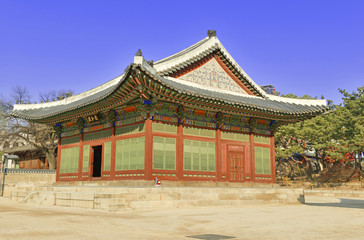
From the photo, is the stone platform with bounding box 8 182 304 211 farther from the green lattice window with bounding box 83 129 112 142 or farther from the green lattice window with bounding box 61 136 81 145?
the green lattice window with bounding box 61 136 81 145

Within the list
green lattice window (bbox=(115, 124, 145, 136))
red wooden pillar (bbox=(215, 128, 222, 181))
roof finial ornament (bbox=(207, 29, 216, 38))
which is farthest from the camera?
roof finial ornament (bbox=(207, 29, 216, 38))

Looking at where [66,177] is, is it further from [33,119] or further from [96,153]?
[33,119]

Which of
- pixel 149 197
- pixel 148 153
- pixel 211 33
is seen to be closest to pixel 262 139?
pixel 211 33

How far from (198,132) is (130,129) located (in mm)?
3840

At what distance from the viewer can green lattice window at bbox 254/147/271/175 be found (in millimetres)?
21627

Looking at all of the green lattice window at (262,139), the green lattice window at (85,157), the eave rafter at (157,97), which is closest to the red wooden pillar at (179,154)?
the eave rafter at (157,97)

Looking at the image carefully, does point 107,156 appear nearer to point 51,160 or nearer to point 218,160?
point 218,160

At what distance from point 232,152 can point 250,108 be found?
3.03m

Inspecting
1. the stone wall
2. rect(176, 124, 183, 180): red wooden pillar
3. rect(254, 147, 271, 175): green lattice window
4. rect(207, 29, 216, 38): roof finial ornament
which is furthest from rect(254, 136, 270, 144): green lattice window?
the stone wall

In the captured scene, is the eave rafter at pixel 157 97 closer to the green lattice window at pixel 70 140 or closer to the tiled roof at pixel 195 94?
the tiled roof at pixel 195 94

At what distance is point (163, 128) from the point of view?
17.9 m

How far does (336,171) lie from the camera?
42469 millimetres

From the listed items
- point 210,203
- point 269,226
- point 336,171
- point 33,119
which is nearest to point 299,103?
point 210,203

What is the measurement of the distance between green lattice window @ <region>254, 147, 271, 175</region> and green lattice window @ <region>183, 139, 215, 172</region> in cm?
362
